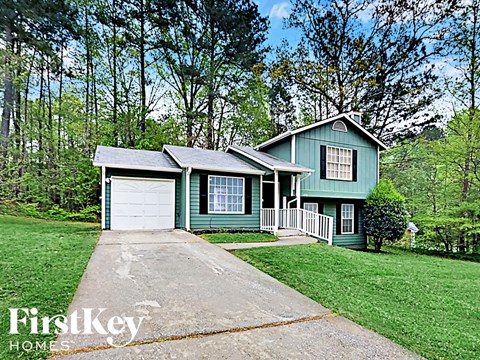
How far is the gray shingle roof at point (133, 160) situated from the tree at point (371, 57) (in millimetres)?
10891

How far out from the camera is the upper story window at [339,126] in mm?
13348

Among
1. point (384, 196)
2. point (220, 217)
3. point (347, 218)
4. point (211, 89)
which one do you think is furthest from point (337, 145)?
point (211, 89)

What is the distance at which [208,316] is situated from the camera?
3611 mm

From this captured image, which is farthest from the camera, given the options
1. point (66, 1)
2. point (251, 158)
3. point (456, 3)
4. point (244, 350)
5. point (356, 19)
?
point (356, 19)

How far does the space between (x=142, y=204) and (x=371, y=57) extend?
15883 millimetres

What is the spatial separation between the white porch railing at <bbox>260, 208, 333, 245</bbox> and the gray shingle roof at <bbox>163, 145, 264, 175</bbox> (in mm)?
1749

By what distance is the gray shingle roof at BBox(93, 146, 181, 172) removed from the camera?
1020cm

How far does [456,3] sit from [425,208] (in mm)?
10636

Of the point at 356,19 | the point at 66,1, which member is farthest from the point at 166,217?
the point at 356,19

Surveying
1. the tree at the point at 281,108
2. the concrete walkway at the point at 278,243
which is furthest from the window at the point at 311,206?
the tree at the point at 281,108

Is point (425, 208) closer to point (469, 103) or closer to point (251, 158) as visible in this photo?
point (469, 103)

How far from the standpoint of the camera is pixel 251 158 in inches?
477

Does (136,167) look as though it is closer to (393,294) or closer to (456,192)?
(393,294)

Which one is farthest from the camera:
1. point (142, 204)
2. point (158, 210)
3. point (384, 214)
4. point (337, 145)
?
point (337, 145)
